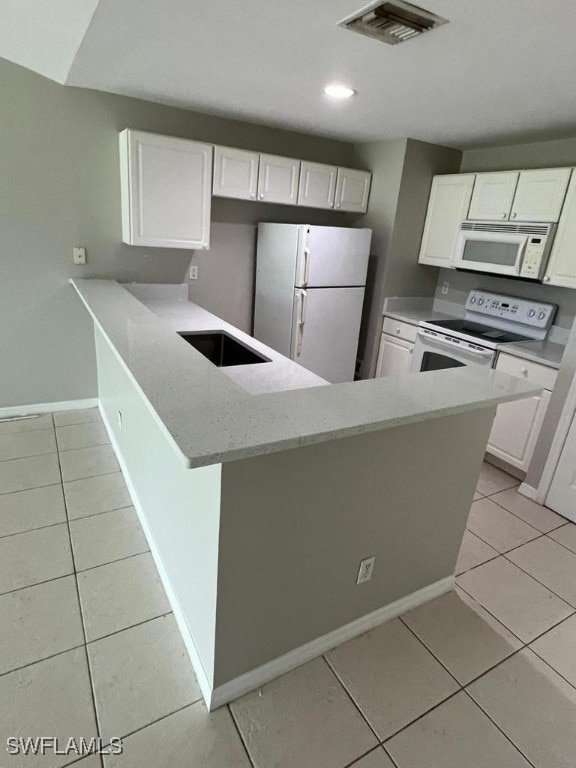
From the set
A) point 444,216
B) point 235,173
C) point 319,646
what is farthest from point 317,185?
point 319,646

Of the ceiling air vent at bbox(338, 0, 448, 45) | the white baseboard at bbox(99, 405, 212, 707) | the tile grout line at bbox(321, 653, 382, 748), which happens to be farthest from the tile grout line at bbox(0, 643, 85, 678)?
the ceiling air vent at bbox(338, 0, 448, 45)

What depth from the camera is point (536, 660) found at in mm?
1747

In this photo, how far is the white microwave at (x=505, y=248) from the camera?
292 cm

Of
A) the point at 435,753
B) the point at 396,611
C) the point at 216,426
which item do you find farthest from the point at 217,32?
the point at 435,753

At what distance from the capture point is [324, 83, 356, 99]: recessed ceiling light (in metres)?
2.33

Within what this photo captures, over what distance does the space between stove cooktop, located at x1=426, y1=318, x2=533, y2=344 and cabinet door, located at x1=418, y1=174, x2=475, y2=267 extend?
495mm

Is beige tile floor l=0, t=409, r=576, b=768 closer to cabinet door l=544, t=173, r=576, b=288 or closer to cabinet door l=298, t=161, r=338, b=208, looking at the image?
cabinet door l=544, t=173, r=576, b=288

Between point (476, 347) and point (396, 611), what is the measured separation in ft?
6.46

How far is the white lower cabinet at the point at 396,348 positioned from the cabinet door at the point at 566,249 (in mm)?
1046

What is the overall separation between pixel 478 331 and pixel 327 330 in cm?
116

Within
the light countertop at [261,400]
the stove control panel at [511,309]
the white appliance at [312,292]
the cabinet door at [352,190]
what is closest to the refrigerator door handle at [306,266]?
the white appliance at [312,292]

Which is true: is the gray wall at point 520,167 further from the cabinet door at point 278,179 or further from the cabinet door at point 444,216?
the cabinet door at point 278,179

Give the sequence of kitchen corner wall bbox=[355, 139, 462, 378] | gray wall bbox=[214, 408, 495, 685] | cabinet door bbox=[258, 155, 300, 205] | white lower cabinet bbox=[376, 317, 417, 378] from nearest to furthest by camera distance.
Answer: gray wall bbox=[214, 408, 495, 685] < cabinet door bbox=[258, 155, 300, 205] < kitchen corner wall bbox=[355, 139, 462, 378] < white lower cabinet bbox=[376, 317, 417, 378]

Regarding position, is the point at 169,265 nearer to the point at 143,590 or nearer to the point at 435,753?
the point at 143,590
